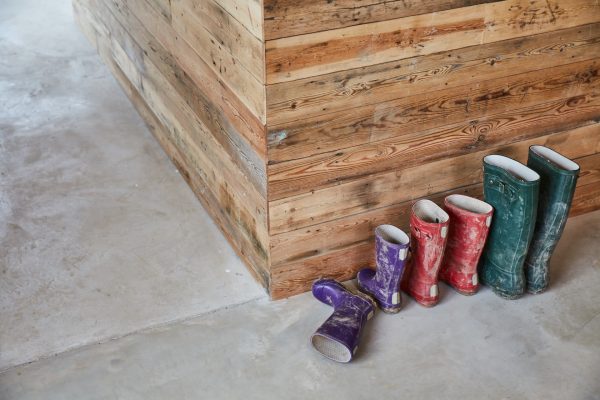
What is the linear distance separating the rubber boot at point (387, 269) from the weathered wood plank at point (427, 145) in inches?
8.6

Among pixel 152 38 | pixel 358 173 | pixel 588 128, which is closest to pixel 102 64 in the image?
pixel 152 38

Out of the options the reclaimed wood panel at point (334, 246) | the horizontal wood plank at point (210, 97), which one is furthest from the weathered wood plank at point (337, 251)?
the horizontal wood plank at point (210, 97)

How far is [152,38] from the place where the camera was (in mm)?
2963

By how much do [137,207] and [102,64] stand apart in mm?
1618

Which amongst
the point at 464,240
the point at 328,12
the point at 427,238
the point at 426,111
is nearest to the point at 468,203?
the point at 464,240

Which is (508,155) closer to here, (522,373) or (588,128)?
(588,128)

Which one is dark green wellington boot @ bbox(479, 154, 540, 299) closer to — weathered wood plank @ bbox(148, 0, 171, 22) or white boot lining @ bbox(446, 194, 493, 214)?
white boot lining @ bbox(446, 194, 493, 214)

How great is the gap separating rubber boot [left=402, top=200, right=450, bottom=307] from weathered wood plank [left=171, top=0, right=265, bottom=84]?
711 millimetres

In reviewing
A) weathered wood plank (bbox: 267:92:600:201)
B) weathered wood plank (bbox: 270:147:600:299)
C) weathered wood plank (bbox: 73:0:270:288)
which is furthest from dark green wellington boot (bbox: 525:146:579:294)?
weathered wood plank (bbox: 73:0:270:288)

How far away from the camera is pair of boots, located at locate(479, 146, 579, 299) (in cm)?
222

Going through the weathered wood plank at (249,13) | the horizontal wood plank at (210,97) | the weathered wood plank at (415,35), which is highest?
the weathered wood plank at (249,13)

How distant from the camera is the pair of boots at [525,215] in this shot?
222cm

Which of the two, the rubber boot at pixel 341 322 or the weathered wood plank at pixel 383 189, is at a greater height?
the weathered wood plank at pixel 383 189

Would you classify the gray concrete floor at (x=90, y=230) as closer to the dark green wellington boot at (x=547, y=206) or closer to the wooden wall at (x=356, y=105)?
the wooden wall at (x=356, y=105)
